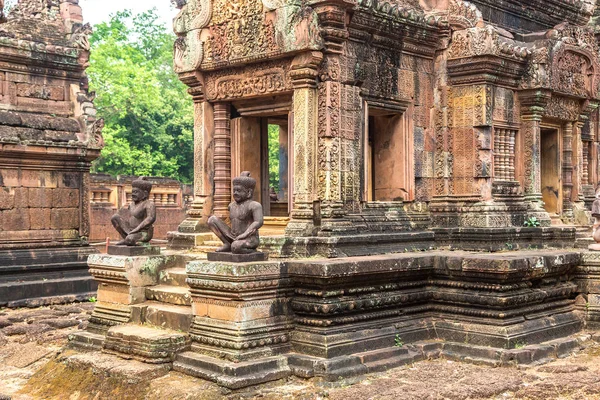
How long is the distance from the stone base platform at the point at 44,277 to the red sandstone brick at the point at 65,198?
787mm

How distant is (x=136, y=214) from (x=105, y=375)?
7.19 ft

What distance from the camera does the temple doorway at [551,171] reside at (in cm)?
1086

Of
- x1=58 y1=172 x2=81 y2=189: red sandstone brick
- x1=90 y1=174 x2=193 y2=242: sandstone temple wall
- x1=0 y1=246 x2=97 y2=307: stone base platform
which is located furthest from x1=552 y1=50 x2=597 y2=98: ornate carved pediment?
x1=90 y1=174 x2=193 y2=242: sandstone temple wall

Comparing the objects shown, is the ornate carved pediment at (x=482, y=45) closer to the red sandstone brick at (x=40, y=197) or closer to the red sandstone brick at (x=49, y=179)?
the red sandstone brick at (x=49, y=179)

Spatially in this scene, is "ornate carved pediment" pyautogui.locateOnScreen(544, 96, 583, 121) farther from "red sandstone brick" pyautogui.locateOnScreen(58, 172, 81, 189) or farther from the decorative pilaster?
"red sandstone brick" pyautogui.locateOnScreen(58, 172, 81, 189)

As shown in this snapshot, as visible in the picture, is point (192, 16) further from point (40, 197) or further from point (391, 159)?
point (40, 197)

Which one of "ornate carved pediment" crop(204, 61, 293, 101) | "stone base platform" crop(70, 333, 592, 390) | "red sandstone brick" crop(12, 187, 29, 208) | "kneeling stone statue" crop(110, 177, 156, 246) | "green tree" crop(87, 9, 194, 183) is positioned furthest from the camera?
"green tree" crop(87, 9, 194, 183)

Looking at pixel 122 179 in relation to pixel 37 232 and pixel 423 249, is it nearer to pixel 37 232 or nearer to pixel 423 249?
pixel 37 232

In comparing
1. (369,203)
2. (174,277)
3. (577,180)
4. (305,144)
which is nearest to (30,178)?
(174,277)

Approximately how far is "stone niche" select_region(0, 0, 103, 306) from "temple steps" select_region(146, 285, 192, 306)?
4757 mm

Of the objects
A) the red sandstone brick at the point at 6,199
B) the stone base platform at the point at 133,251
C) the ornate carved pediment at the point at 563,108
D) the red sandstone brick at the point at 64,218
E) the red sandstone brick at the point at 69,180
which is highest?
the ornate carved pediment at the point at 563,108

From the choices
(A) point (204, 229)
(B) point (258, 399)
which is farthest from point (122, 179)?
(B) point (258, 399)

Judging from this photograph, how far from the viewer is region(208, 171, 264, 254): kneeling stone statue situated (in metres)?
7.57

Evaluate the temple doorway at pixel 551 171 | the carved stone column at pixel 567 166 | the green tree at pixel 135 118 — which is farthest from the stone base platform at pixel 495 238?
the green tree at pixel 135 118
